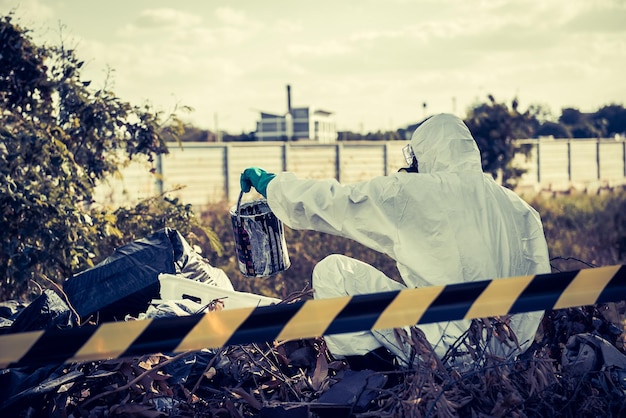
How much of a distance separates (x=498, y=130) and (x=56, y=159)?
9740mm

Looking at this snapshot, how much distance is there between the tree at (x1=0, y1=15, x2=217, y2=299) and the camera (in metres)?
5.14

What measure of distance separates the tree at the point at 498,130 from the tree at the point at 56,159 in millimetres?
8183

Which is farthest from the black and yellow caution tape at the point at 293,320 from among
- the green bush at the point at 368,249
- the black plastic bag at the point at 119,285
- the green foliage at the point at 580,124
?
the green foliage at the point at 580,124

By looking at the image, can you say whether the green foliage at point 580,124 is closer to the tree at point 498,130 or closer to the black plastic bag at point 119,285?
the tree at point 498,130

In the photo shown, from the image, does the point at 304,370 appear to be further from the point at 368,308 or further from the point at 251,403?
the point at 368,308

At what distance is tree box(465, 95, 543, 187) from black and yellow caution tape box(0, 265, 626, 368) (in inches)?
436

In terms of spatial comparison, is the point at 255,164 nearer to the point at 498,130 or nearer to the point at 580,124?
the point at 498,130

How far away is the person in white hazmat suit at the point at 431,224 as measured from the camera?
9.47 ft

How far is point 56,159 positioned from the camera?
5.44 metres

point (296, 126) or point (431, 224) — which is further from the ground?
point (296, 126)

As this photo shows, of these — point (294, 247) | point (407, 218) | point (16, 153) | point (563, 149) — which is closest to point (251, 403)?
point (407, 218)

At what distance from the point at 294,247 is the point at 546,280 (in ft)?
23.9

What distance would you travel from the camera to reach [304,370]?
10.8 feet

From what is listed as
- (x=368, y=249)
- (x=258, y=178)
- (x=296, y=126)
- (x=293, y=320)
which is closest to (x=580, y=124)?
(x=296, y=126)
